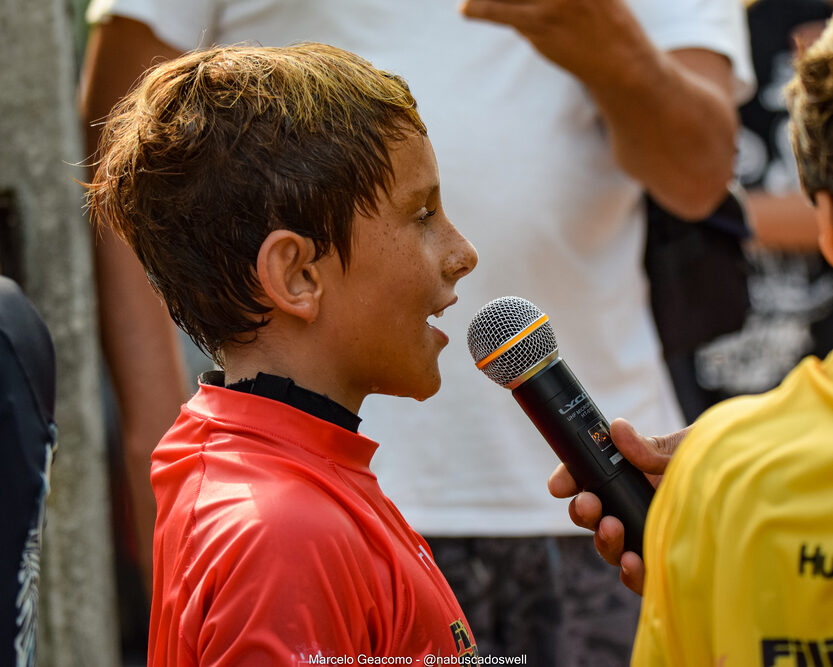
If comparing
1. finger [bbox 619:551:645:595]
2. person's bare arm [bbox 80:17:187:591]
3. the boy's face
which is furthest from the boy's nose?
person's bare arm [bbox 80:17:187:591]

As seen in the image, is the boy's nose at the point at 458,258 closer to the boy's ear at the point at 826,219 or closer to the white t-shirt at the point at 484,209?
the boy's ear at the point at 826,219

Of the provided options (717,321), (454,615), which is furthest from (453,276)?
(717,321)

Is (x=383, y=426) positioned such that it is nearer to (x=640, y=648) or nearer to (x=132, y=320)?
(x=132, y=320)

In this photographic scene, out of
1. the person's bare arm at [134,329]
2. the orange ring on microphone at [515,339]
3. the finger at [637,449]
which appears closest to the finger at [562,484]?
the finger at [637,449]

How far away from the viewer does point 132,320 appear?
278cm

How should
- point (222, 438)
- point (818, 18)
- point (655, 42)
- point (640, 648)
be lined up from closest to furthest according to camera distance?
point (640, 648), point (222, 438), point (655, 42), point (818, 18)

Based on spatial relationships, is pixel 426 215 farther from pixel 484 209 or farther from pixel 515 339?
pixel 484 209

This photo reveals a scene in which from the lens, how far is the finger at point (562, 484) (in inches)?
69.0

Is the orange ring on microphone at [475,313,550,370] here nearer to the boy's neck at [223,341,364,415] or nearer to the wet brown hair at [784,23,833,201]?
the boy's neck at [223,341,364,415]

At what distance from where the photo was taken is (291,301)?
1.61 meters

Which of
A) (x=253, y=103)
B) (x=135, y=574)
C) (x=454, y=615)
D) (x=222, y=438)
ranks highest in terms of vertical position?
(x=253, y=103)

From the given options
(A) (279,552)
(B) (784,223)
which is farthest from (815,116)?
(B) (784,223)

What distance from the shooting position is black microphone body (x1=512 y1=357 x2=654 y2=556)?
156cm

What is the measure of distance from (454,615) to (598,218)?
4.32 ft
